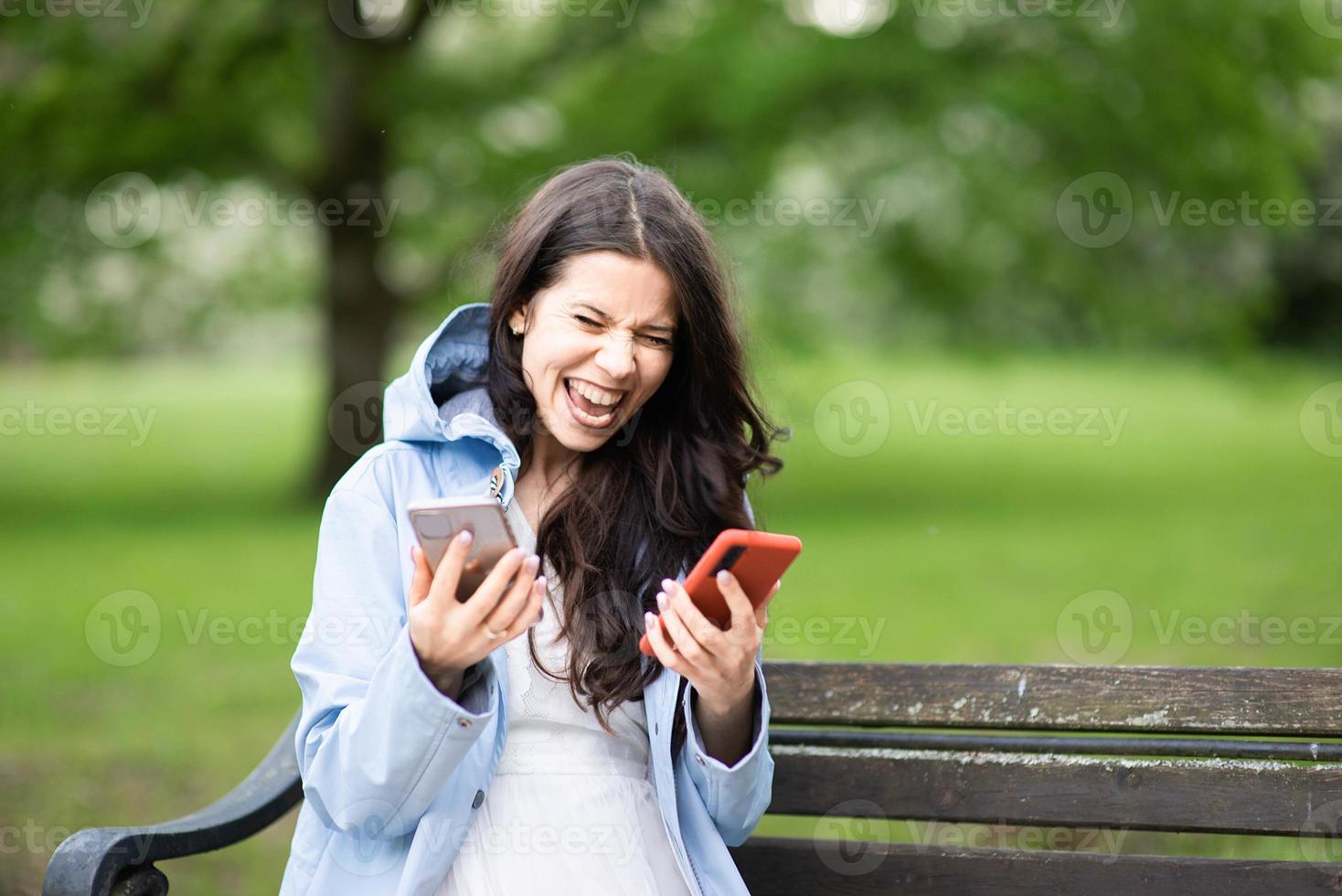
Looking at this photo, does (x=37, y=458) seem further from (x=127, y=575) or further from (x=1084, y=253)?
(x=1084, y=253)

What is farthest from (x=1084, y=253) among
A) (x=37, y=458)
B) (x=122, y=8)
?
(x=37, y=458)

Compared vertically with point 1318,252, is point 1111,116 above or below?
above

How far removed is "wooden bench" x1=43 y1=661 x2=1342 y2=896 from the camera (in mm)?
2502

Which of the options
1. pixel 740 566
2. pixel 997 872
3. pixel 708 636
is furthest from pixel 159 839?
pixel 997 872

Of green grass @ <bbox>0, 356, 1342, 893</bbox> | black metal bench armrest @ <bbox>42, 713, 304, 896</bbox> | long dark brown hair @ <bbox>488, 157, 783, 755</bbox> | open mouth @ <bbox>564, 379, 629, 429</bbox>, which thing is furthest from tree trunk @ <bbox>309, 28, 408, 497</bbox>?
open mouth @ <bbox>564, 379, 629, 429</bbox>

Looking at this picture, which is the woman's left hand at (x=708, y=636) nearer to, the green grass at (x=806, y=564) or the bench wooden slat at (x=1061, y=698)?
the bench wooden slat at (x=1061, y=698)

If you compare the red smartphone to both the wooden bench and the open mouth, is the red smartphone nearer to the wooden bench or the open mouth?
the open mouth

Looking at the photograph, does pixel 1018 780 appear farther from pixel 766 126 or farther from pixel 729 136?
pixel 729 136

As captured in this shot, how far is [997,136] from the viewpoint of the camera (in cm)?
1231

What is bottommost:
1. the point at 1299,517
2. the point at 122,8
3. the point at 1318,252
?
the point at 1318,252

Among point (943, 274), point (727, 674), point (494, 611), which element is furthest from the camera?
point (943, 274)

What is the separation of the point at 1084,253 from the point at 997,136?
94.5 inches

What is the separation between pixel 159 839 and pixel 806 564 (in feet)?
27.9

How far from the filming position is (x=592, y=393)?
2.48 m
